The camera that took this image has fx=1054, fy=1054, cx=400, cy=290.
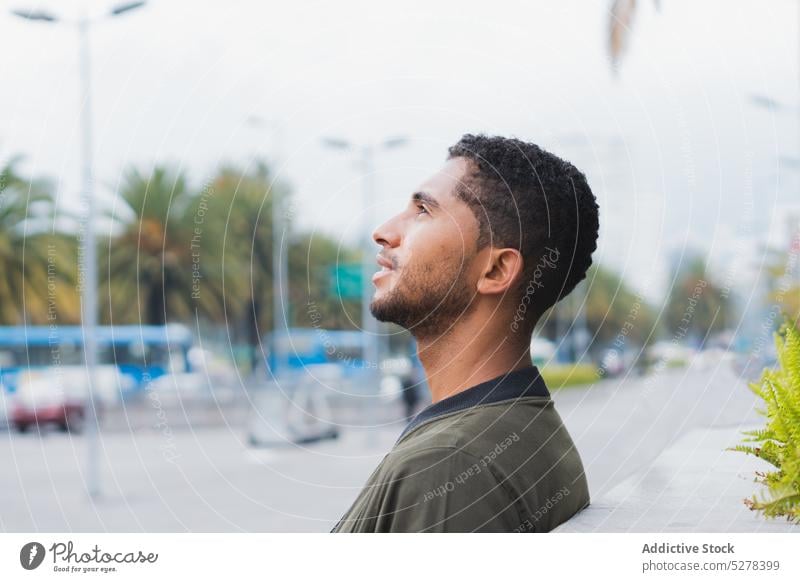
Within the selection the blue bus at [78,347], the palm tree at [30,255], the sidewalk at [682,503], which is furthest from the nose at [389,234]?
the blue bus at [78,347]

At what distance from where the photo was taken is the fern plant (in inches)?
59.4

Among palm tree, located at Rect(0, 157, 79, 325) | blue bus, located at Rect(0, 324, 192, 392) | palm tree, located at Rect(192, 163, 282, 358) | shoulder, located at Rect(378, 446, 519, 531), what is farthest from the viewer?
blue bus, located at Rect(0, 324, 192, 392)

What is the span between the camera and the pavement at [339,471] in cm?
180

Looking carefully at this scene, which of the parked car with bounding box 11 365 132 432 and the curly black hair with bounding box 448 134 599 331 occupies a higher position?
the curly black hair with bounding box 448 134 599 331

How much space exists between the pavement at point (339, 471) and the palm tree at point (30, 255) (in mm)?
1917

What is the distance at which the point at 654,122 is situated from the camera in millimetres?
2152

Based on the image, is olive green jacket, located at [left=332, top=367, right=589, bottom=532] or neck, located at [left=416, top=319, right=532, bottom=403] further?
neck, located at [left=416, top=319, right=532, bottom=403]

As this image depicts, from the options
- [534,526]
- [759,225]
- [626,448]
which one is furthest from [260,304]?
[534,526]

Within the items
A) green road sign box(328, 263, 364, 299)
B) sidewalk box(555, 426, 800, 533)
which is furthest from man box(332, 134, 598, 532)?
green road sign box(328, 263, 364, 299)

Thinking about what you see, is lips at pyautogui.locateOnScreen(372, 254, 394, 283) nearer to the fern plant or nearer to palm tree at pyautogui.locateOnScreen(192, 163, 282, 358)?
the fern plant

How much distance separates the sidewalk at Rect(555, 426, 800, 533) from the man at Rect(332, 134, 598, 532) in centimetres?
12

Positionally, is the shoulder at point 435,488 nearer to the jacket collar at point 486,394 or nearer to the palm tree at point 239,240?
the jacket collar at point 486,394

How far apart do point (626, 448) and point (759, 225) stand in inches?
314
